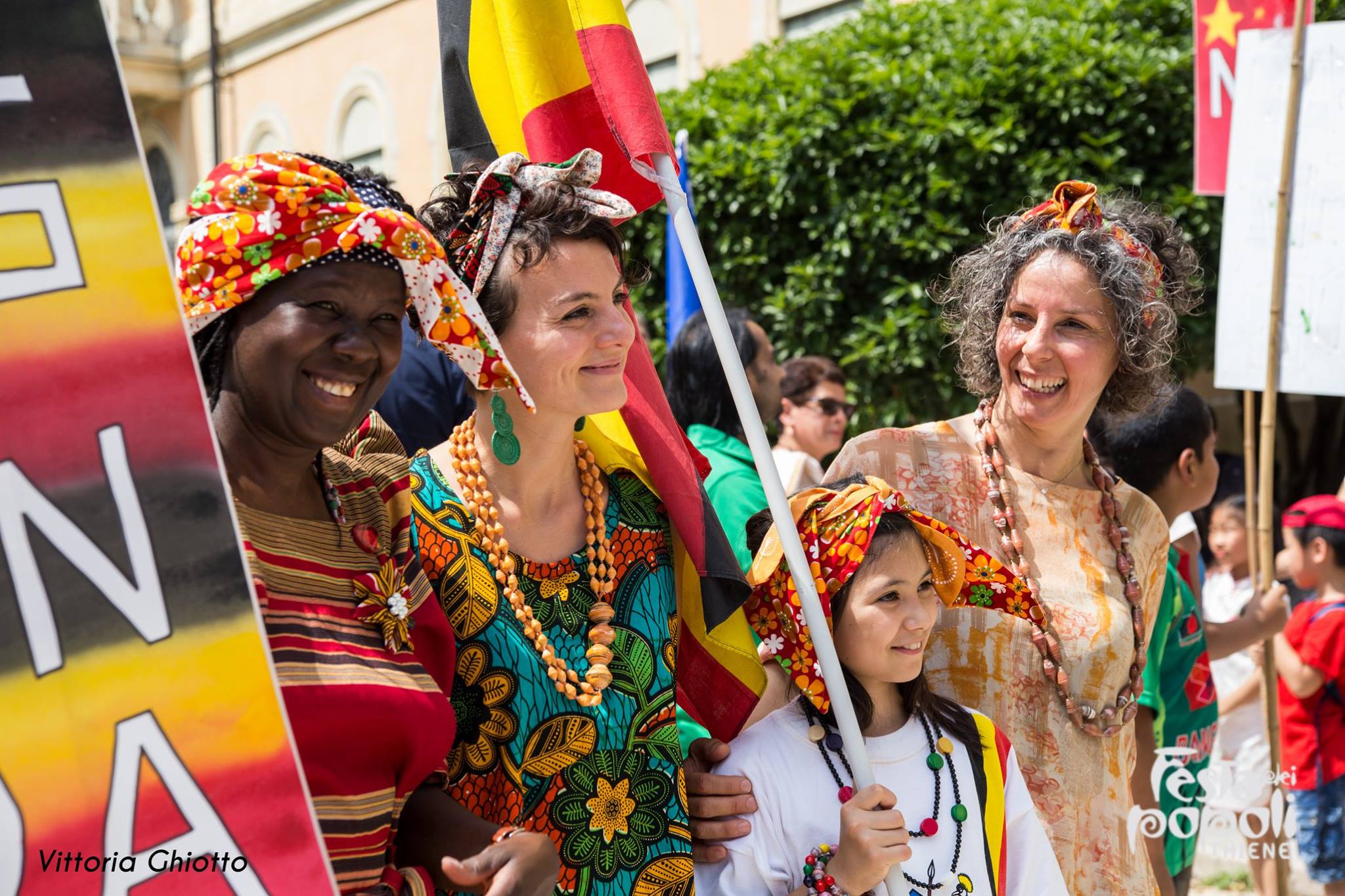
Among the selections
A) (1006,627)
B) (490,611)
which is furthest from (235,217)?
(1006,627)

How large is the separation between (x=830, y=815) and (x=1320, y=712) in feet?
11.0

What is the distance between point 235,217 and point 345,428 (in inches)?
11.4

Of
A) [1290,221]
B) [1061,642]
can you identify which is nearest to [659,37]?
[1290,221]

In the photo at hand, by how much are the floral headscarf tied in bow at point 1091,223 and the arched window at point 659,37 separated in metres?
10.1

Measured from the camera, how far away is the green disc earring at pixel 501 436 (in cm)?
209

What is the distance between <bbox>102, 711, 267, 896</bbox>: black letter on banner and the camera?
1.33 meters

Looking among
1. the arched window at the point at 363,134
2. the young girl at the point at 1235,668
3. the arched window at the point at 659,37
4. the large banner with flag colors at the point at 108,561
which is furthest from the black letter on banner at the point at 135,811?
the arched window at the point at 363,134

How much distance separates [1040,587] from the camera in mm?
2668

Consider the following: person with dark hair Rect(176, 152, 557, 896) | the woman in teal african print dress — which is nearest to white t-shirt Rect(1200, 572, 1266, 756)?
the woman in teal african print dress

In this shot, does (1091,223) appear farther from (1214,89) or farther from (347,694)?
(1214,89)

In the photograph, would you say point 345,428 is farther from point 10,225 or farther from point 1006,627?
point 1006,627

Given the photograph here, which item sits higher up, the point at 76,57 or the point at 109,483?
the point at 76,57

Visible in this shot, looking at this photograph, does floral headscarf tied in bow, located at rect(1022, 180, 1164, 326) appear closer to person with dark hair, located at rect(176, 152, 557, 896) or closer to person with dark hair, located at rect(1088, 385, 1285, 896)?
person with dark hair, located at rect(1088, 385, 1285, 896)

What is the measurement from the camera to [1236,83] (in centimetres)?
414
